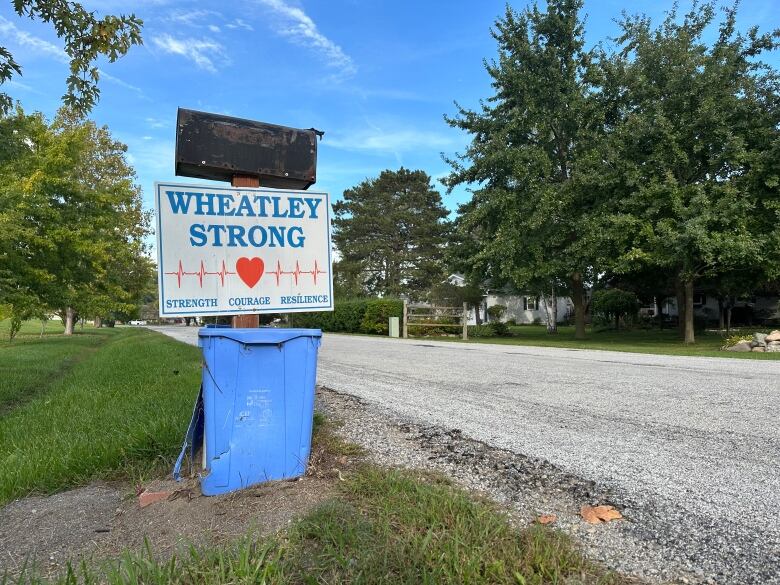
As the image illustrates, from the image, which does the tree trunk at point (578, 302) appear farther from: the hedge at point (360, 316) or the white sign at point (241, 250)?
the white sign at point (241, 250)

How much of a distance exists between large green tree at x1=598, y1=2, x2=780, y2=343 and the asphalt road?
9473 millimetres

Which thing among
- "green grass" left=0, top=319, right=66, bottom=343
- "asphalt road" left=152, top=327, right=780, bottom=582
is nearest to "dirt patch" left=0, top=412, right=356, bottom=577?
"asphalt road" left=152, top=327, right=780, bottom=582

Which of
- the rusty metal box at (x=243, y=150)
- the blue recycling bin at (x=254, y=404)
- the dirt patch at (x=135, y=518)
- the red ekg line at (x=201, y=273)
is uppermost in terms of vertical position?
the rusty metal box at (x=243, y=150)

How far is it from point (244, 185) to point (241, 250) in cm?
46

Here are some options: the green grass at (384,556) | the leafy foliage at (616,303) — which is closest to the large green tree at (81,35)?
the green grass at (384,556)

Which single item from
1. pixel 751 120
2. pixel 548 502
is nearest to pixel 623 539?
pixel 548 502

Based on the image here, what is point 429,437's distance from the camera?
4516mm

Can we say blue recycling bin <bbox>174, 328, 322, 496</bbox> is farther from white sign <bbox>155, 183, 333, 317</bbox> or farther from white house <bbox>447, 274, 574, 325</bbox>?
white house <bbox>447, 274, 574, 325</bbox>

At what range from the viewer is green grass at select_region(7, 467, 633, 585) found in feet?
7.06

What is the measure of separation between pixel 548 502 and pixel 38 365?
13630 millimetres

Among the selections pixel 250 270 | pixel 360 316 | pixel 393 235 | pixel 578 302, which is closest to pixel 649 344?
pixel 578 302

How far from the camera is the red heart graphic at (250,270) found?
359cm

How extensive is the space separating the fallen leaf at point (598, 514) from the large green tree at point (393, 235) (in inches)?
1775

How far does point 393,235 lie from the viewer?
49781 mm
